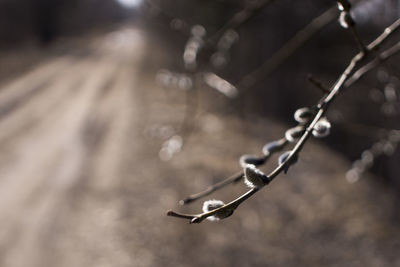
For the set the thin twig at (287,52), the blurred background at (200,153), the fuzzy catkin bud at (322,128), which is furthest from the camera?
the blurred background at (200,153)

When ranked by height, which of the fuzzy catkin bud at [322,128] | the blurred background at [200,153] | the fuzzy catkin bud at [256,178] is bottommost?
the fuzzy catkin bud at [256,178]

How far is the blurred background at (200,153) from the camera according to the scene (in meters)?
2.71

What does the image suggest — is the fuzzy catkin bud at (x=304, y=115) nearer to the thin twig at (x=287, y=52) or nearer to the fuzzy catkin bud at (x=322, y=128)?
the fuzzy catkin bud at (x=322, y=128)

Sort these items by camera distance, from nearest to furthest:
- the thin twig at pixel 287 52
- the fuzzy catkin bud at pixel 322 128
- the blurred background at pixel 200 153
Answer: the fuzzy catkin bud at pixel 322 128
the thin twig at pixel 287 52
the blurred background at pixel 200 153

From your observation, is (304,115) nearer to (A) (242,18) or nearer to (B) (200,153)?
(A) (242,18)

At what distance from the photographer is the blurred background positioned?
271cm

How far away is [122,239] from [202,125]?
349cm

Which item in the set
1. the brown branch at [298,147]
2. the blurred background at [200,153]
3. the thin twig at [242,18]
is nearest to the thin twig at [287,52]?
the blurred background at [200,153]

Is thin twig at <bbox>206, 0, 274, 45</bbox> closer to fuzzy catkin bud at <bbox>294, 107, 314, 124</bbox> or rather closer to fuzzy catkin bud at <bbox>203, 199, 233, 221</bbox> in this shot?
fuzzy catkin bud at <bbox>294, 107, 314, 124</bbox>

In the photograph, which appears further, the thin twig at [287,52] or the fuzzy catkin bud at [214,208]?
the thin twig at [287,52]

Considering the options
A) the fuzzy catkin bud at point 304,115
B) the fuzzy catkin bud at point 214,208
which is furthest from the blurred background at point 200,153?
the fuzzy catkin bud at point 214,208

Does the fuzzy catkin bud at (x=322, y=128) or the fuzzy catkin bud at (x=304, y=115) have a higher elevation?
the fuzzy catkin bud at (x=304, y=115)

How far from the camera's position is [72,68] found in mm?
11547

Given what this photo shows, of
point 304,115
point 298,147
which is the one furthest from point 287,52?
point 298,147
